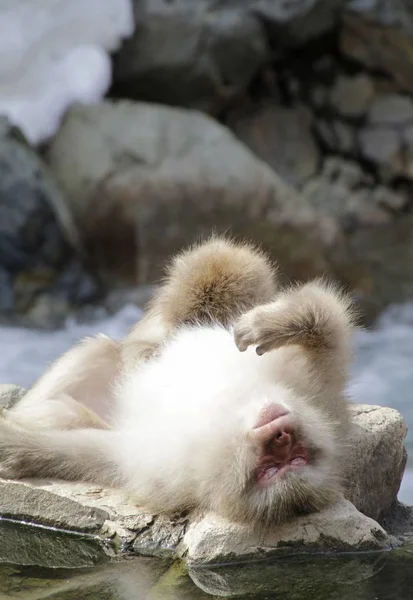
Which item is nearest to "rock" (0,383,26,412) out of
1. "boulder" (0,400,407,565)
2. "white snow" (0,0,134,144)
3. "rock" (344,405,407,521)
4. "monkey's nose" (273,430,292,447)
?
"boulder" (0,400,407,565)

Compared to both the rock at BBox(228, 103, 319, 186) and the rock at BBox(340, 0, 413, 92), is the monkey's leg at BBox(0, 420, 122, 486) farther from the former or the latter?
the rock at BBox(340, 0, 413, 92)

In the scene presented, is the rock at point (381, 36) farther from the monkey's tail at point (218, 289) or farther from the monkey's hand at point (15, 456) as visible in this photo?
the monkey's hand at point (15, 456)

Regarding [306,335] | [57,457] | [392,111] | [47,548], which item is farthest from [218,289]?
[392,111]

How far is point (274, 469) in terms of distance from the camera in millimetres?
2355

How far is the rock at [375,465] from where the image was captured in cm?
271

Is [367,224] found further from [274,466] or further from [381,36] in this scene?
[274,466]

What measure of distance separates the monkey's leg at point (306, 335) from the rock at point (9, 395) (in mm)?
1055

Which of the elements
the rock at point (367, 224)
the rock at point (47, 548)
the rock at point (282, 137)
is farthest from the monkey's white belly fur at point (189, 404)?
the rock at point (282, 137)

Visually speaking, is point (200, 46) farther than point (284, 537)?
Yes

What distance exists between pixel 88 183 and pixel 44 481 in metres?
4.98

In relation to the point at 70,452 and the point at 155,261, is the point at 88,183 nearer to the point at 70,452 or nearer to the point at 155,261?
the point at 155,261

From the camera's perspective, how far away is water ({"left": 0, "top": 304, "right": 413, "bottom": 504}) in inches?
234

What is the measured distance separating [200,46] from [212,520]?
6657 millimetres

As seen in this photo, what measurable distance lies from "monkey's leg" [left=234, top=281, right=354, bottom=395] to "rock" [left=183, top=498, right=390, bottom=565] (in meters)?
0.34
